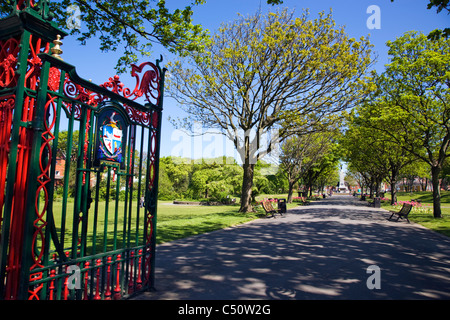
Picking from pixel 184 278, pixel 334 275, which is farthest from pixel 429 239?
pixel 184 278

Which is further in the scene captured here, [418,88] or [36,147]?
[418,88]

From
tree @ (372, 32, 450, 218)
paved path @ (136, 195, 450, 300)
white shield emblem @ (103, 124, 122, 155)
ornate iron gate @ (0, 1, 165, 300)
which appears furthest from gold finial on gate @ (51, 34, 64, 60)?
tree @ (372, 32, 450, 218)

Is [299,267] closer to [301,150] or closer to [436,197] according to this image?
[436,197]

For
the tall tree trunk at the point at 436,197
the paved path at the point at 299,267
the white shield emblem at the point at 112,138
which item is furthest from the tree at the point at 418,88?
the white shield emblem at the point at 112,138

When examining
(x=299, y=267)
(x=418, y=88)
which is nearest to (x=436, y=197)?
(x=418, y=88)

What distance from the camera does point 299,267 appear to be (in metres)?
6.66

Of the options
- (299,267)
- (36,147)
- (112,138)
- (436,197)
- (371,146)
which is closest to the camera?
(36,147)

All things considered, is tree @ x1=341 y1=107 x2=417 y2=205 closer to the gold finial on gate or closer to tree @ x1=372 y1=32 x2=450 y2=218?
tree @ x1=372 y1=32 x2=450 y2=218

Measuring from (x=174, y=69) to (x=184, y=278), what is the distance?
16.6m

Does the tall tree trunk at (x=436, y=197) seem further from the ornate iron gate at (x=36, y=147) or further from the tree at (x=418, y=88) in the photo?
the ornate iron gate at (x=36, y=147)

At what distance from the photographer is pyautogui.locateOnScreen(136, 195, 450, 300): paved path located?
16.6ft

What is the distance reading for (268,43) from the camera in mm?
16969

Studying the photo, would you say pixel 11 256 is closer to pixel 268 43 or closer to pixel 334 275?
pixel 334 275

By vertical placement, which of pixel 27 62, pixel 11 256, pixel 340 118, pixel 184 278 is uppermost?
pixel 340 118
